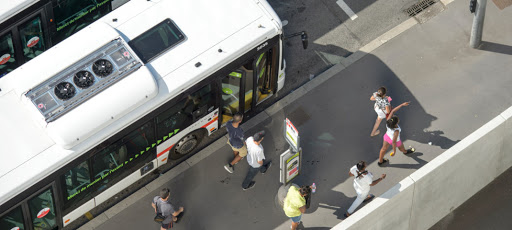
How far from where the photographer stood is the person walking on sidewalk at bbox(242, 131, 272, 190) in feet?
72.9

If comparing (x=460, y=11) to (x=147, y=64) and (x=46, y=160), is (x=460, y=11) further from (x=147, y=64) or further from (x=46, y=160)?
(x=46, y=160)

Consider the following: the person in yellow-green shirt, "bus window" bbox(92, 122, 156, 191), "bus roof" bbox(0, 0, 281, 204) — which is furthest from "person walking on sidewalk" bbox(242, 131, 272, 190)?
"bus window" bbox(92, 122, 156, 191)

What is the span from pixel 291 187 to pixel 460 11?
790 cm

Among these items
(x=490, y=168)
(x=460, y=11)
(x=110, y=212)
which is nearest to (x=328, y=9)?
(x=460, y=11)

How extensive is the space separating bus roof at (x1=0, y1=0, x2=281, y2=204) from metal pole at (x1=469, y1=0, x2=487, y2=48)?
540cm

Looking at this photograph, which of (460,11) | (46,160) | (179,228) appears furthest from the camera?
(460,11)

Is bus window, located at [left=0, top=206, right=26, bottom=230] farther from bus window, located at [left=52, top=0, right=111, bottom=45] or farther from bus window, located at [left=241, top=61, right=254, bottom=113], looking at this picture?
bus window, located at [left=241, top=61, right=254, bottom=113]

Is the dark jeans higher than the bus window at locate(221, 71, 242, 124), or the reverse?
the bus window at locate(221, 71, 242, 124)

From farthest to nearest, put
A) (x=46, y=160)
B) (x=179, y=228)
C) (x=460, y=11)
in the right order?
(x=460, y=11), (x=179, y=228), (x=46, y=160)

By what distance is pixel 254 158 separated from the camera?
22.6m

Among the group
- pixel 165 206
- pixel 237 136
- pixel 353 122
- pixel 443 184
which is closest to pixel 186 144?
pixel 237 136

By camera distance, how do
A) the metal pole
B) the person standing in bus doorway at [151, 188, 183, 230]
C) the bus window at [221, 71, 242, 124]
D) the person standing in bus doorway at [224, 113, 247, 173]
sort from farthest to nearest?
the metal pole, the bus window at [221, 71, 242, 124], the person standing in bus doorway at [224, 113, 247, 173], the person standing in bus doorway at [151, 188, 183, 230]

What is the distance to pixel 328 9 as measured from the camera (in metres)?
26.4

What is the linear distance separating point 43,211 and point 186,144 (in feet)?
12.3
